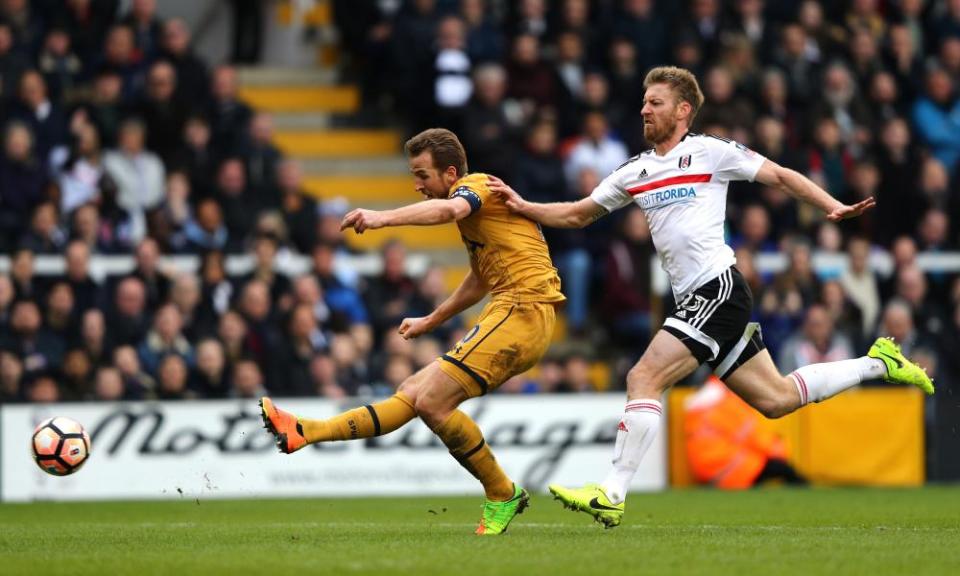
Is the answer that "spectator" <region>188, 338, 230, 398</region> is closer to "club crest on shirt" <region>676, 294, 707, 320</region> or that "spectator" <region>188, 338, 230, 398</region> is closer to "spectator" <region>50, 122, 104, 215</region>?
"spectator" <region>50, 122, 104, 215</region>

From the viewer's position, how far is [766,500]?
558 inches

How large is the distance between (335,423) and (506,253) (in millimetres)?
1370

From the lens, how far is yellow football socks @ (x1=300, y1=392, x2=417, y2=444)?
31.6 ft

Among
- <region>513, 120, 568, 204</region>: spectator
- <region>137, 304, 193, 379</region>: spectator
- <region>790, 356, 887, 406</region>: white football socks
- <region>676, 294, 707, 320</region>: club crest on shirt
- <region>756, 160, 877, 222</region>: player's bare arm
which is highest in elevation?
<region>756, 160, 877, 222</region>: player's bare arm

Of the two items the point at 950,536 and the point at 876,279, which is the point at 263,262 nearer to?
the point at 876,279

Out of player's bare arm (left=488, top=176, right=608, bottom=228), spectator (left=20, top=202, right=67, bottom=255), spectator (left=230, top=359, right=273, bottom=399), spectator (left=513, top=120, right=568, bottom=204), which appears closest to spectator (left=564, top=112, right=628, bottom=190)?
spectator (left=513, top=120, right=568, bottom=204)

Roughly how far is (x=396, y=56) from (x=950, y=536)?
1150 cm

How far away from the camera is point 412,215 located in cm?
940

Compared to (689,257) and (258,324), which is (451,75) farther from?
(689,257)

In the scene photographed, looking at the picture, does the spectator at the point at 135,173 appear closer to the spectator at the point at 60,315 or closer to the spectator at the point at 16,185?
the spectator at the point at 16,185

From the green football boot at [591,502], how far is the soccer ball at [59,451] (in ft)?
10.4

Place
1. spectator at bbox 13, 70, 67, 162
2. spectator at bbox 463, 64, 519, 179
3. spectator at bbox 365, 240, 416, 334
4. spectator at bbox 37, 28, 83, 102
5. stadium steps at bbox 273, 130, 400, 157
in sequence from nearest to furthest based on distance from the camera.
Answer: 1. spectator at bbox 13, 70, 67, 162
2. spectator at bbox 365, 240, 416, 334
3. spectator at bbox 37, 28, 83, 102
4. spectator at bbox 463, 64, 519, 179
5. stadium steps at bbox 273, 130, 400, 157

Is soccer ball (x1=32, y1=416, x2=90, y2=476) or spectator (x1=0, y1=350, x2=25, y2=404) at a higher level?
soccer ball (x1=32, y1=416, x2=90, y2=476)

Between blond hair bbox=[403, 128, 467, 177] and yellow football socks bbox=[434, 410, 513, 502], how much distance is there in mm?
1408
